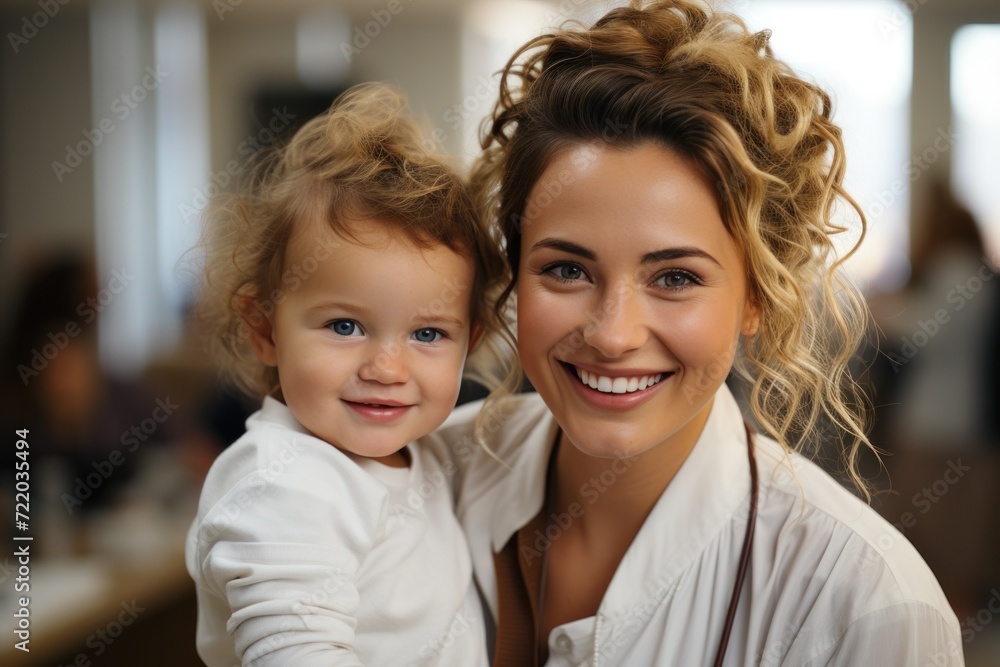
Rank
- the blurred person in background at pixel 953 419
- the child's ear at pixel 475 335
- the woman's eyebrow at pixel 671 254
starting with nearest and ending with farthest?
the woman's eyebrow at pixel 671 254, the child's ear at pixel 475 335, the blurred person in background at pixel 953 419

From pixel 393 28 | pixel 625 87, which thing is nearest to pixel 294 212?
pixel 625 87

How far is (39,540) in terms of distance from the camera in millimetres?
2912

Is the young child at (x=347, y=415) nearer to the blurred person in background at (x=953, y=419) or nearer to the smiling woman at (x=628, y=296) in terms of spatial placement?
the smiling woman at (x=628, y=296)

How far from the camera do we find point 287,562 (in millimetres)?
1124

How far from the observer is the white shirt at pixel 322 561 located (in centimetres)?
110

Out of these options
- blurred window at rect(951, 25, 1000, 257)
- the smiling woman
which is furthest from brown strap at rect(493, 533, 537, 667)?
blurred window at rect(951, 25, 1000, 257)

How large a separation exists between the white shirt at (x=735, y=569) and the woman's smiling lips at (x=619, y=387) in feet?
0.73

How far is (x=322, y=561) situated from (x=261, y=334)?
44 cm

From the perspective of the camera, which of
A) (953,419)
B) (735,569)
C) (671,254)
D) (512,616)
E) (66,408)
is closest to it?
(671,254)

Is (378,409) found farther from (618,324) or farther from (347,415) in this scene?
(618,324)

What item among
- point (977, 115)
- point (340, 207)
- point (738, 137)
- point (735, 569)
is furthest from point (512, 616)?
point (977, 115)

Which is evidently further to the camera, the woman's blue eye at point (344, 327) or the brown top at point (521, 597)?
the brown top at point (521, 597)

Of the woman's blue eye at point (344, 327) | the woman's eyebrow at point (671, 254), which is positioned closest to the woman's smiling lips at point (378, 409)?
the woman's blue eye at point (344, 327)

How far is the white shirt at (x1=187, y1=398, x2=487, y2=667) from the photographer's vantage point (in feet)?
3.62
